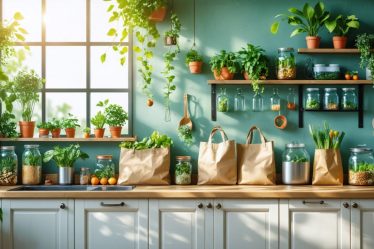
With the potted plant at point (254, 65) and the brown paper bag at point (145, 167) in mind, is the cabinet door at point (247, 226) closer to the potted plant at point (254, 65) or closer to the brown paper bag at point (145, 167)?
the brown paper bag at point (145, 167)

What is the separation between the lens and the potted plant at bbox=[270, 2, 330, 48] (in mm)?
4523

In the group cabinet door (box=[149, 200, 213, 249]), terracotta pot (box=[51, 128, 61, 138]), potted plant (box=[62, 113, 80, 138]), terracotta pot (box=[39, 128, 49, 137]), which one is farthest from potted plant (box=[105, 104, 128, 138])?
cabinet door (box=[149, 200, 213, 249])

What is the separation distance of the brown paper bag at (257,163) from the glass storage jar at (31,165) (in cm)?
170

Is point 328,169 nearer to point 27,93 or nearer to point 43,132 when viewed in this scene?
point 43,132

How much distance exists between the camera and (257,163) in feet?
14.8

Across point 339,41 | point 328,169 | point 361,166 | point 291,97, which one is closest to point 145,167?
point 291,97

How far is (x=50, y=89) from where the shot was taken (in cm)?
482

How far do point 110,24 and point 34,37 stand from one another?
69cm

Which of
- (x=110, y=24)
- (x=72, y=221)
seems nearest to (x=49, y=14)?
(x=110, y=24)

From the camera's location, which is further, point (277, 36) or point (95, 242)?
point (277, 36)

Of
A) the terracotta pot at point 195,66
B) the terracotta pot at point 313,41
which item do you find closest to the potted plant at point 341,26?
the terracotta pot at point 313,41

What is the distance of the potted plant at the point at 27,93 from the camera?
4.62m

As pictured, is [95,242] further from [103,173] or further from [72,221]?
[103,173]

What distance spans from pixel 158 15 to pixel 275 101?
1235 millimetres
